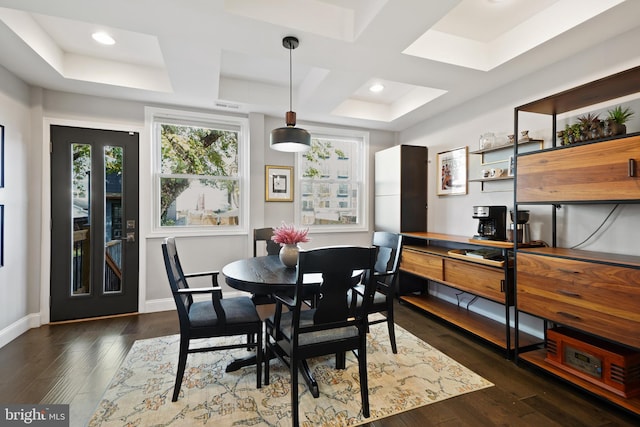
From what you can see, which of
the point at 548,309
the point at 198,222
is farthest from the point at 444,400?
the point at 198,222

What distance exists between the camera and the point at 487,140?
3.28m

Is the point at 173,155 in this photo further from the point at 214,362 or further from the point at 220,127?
the point at 214,362

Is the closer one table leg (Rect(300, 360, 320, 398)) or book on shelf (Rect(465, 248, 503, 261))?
table leg (Rect(300, 360, 320, 398))

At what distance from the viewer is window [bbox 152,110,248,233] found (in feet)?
12.8

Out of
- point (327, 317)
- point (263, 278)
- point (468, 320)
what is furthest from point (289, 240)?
point (468, 320)

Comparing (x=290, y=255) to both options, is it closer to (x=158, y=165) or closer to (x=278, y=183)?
(x=278, y=183)

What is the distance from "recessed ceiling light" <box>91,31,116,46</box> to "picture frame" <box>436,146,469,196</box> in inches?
152

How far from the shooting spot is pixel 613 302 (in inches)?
74.2

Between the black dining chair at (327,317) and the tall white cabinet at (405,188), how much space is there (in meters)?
2.54

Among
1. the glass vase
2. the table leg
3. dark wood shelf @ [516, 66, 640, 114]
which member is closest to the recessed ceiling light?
the glass vase

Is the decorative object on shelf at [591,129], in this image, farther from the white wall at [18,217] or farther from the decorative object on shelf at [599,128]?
the white wall at [18,217]

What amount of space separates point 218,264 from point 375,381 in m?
2.60

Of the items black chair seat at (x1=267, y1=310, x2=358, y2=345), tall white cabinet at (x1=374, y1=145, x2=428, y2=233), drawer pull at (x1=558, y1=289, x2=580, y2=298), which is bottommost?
black chair seat at (x1=267, y1=310, x2=358, y2=345)

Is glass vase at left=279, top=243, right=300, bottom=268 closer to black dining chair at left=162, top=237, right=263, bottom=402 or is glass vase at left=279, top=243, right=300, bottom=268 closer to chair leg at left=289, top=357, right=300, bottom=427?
black dining chair at left=162, top=237, right=263, bottom=402
